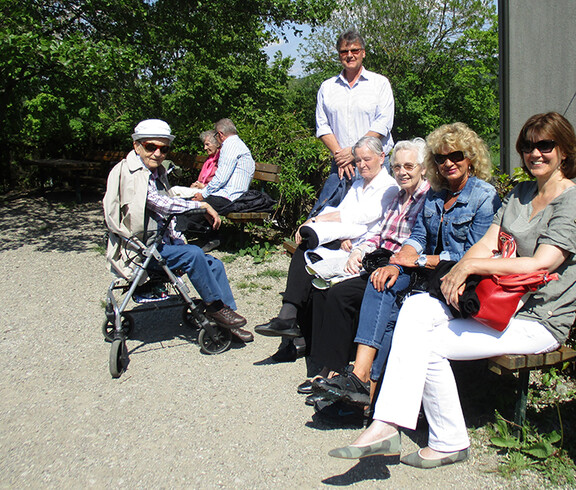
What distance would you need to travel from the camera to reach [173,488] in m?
3.01

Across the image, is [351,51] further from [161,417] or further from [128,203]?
[161,417]

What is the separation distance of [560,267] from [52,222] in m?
8.96

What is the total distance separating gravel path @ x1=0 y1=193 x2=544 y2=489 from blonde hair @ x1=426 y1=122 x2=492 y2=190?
1682mm

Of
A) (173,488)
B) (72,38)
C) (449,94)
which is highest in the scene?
(449,94)

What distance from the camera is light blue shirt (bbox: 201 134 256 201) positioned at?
7223 millimetres

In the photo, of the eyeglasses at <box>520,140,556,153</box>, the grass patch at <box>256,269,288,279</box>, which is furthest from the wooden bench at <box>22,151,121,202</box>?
the eyeglasses at <box>520,140,556,153</box>

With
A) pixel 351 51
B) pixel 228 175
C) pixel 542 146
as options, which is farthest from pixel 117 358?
pixel 228 175

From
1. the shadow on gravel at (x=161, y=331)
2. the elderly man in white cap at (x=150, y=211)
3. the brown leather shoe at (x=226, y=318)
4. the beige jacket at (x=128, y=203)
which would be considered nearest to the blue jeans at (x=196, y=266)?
the elderly man in white cap at (x=150, y=211)

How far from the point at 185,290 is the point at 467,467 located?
244cm

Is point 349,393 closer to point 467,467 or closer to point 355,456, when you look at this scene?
point 355,456

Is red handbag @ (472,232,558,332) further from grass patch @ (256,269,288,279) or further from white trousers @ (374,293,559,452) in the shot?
grass patch @ (256,269,288,279)

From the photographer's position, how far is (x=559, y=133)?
3047 millimetres

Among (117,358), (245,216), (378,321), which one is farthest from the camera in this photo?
(245,216)

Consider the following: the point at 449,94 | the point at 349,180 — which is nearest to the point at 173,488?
the point at 349,180
